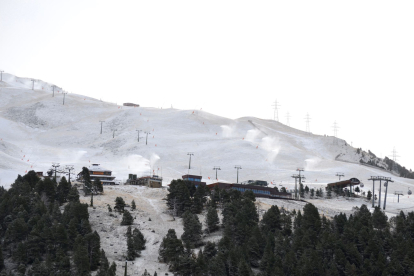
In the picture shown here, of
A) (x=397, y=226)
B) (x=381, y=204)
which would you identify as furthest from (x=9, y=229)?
(x=381, y=204)

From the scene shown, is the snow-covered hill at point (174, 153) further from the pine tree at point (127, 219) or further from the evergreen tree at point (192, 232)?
the evergreen tree at point (192, 232)

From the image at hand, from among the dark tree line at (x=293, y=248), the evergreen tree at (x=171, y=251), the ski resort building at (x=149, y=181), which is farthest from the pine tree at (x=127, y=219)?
the ski resort building at (x=149, y=181)

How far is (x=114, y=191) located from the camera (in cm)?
9312

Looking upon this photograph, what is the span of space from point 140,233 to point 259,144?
364 feet

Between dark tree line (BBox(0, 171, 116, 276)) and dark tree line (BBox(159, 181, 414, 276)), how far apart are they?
32.3 ft

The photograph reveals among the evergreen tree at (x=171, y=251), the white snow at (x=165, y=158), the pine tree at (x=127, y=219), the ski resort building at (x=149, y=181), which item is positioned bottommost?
the evergreen tree at (x=171, y=251)

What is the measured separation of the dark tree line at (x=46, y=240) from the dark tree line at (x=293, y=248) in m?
9.85

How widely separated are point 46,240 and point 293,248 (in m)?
30.8

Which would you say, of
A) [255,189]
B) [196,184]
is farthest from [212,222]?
[255,189]

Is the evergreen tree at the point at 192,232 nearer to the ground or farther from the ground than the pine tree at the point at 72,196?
nearer to the ground

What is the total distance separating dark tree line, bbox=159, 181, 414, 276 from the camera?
5738 cm

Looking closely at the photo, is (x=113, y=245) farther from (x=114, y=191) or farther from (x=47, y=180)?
(x=114, y=191)

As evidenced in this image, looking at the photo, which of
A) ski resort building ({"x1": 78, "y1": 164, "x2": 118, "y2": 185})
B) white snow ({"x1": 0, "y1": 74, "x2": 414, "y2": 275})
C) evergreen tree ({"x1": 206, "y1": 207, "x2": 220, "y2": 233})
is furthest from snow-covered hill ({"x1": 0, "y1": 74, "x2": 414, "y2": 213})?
evergreen tree ({"x1": 206, "y1": 207, "x2": 220, "y2": 233})

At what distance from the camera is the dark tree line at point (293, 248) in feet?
188
